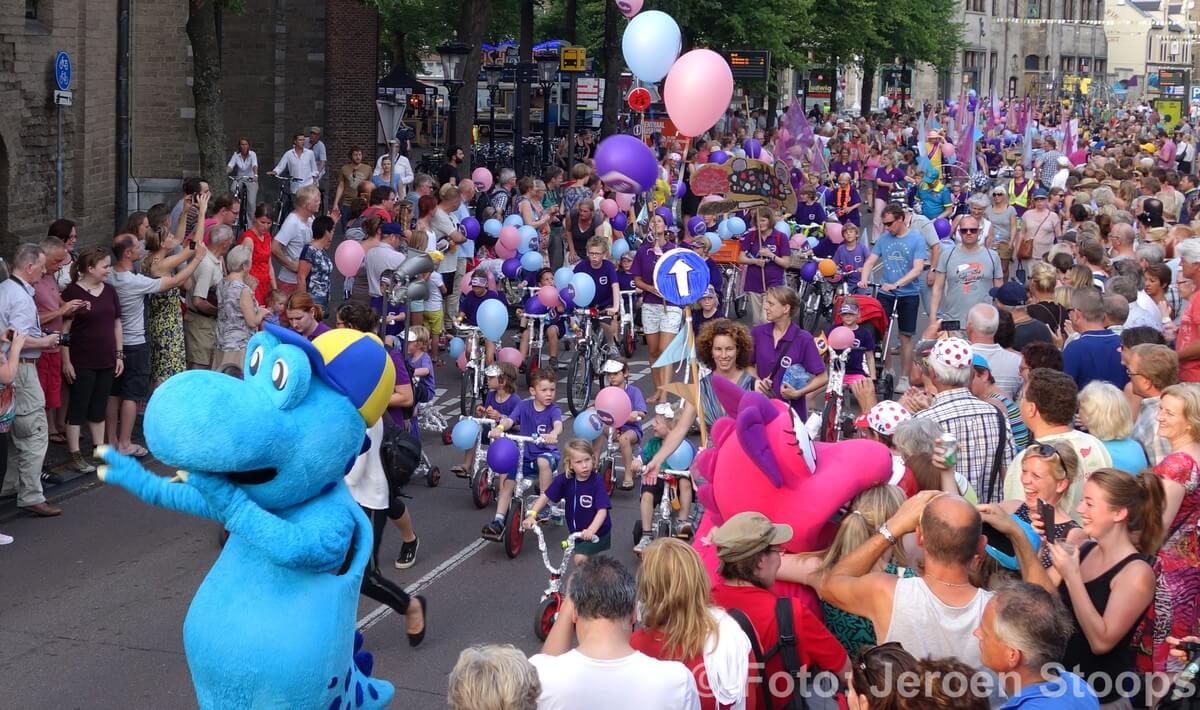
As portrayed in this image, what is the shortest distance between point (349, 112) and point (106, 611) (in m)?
23.7

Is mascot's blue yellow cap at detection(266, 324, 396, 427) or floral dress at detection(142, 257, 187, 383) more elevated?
mascot's blue yellow cap at detection(266, 324, 396, 427)

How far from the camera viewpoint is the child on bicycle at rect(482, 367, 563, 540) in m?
9.96

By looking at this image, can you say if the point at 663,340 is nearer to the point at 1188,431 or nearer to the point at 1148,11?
the point at 1188,431

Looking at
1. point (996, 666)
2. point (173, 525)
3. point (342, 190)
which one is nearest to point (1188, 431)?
point (996, 666)

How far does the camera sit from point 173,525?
10727mm

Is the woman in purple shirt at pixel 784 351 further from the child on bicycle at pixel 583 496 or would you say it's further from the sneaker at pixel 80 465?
the sneaker at pixel 80 465

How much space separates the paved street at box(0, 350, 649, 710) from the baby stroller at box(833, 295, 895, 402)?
127 inches

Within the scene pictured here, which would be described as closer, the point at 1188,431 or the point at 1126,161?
the point at 1188,431

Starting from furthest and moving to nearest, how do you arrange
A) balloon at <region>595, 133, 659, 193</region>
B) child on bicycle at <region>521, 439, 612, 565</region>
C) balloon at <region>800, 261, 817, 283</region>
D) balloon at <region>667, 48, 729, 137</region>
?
balloon at <region>800, 261, 817, 283</region>
balloon at <region>595, 133, 659, 193</region>
balloon at <region>667, 48, 729, 137</region>
child on bicycle at <region>521, 439, 612, 565</region>

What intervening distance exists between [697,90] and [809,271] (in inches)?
186

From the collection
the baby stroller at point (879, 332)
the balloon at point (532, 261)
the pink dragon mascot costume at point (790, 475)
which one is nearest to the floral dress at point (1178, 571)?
the pink dragon mascot costume at point (790, 475)

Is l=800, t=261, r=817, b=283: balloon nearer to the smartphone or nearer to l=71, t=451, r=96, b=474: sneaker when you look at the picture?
l=71, t=451, r=96, b=474: sneaker

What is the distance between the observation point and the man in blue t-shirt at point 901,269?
49.0 ft

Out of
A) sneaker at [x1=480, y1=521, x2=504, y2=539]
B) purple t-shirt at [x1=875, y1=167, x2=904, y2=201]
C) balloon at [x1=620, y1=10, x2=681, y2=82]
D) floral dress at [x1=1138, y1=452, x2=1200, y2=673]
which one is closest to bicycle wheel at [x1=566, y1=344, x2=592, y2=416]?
balloon at [x1=620, y1=10, x2=681, y2=82]
